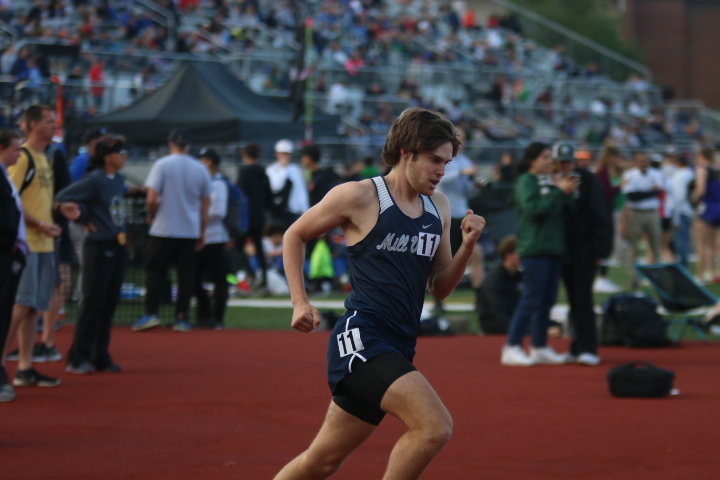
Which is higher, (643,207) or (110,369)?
(643,207)

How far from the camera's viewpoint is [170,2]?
30812mm

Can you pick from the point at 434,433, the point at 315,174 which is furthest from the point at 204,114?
the point at 434,433

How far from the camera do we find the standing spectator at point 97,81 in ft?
69.8

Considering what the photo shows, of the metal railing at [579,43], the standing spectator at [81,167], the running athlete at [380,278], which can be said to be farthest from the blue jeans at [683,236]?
the metal railing at [579,43]

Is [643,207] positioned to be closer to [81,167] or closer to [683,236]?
[683,236]

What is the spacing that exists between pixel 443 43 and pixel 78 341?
108 feet

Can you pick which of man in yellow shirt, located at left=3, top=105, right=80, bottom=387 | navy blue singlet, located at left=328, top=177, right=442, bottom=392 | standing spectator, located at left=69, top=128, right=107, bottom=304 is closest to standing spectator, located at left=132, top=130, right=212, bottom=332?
standing spectator, located at left=69, top=128, right=107, bottom=304

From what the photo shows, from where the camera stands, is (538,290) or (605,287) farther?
(605,287)

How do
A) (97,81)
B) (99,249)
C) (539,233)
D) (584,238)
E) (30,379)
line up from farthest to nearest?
(97,81) < (584,238) < (539,233) < (99,249) < (30,379)

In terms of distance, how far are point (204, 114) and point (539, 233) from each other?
29.2ft

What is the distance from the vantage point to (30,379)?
8320mm

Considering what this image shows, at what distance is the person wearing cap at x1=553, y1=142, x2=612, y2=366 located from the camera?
9.75 m

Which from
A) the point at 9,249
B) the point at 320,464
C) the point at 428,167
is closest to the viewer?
the point at 320,464

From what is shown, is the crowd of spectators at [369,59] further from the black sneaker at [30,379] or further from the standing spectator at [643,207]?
the black sneaker at [30,379]
